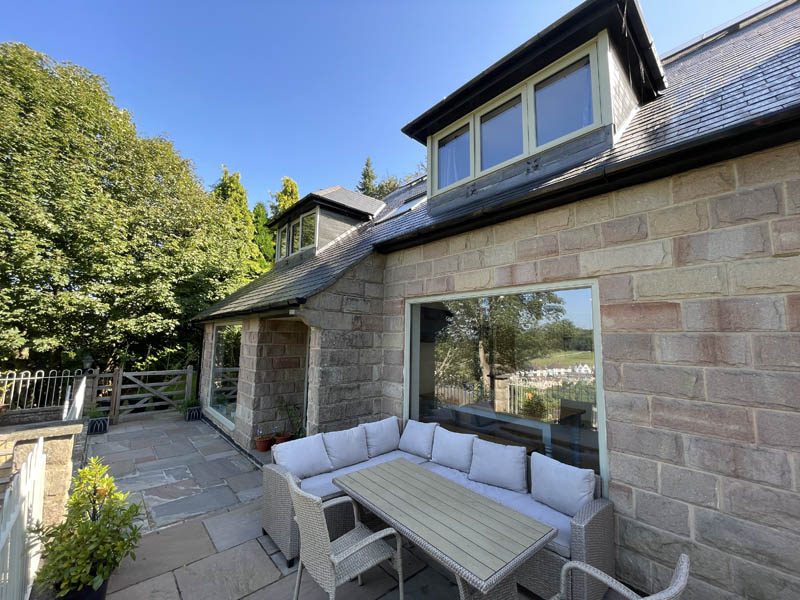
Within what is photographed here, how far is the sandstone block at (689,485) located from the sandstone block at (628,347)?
907 mm

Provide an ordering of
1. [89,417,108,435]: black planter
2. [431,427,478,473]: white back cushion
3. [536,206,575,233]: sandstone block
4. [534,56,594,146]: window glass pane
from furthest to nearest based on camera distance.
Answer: [89,417,108,435]: black planter, [534,56,594,146]: window glass pane, [431,427,478,473]: white back cushion, [536,206,575,233]: sandstone block

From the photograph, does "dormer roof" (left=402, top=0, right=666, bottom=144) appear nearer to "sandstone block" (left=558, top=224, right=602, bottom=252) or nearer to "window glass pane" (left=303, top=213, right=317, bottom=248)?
"sandstone block" (left=558, top=224, right=602, bottom=252)

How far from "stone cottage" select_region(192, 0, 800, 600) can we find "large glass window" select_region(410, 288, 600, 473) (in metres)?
0.03

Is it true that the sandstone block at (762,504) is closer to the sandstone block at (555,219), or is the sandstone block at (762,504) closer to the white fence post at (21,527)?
the sandstone block at (555,219)

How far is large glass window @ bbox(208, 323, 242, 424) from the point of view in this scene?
27.6 feet

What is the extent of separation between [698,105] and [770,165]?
1709mm

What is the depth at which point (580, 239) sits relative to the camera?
3.36m

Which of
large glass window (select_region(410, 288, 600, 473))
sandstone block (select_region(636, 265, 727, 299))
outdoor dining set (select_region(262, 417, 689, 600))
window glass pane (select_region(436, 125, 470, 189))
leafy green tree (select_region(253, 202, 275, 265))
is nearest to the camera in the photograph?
outdoor dining set (select_region(262, 417, 689, 600))

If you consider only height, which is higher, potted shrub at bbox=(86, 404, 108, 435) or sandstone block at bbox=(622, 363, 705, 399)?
sandstone block at bbox=(622, 363, 705, 399)

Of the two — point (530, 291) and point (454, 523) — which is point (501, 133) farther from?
point (454, 523)

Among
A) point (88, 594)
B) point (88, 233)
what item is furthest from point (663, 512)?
point (88, 233)

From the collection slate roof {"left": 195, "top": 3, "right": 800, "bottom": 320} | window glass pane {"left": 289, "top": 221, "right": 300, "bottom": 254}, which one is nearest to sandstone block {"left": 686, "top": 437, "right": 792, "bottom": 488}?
slate roof {"left": 195, "top": 3, "right": 800, "bottom": 320}

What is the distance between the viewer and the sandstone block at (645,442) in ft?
8.57

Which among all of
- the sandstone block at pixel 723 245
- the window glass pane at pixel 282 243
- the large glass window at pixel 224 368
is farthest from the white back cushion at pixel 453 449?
the window glass pane at pixel 282 243
